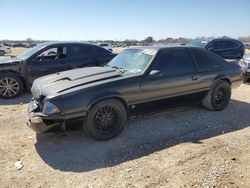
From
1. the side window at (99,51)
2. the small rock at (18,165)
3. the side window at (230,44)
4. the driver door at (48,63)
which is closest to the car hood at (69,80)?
the small rock at (18,165)

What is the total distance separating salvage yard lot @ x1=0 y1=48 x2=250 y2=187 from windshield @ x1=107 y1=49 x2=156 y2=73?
43.1 inches

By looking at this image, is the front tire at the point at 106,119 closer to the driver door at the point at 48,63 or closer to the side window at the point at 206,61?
the side window at the point at 206,61

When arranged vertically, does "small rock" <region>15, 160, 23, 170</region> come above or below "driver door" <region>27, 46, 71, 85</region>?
below

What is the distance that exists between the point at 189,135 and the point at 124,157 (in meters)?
1.43

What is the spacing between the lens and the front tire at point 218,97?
6.19 metres

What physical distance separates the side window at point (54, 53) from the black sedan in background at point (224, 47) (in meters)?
5.85

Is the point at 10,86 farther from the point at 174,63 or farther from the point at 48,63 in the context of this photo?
the point at 174,63

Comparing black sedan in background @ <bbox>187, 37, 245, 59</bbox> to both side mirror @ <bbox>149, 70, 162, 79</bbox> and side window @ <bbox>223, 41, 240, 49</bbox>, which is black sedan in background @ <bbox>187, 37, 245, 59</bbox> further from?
side mirror @ <bbox>149, 70, 162, 79</bbox>

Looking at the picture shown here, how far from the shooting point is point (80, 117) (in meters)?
4.39

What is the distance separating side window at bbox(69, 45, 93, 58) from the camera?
8.46 m

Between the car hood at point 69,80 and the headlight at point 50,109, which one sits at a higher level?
the car hood at point 69,80

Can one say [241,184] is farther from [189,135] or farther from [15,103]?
[15,103]

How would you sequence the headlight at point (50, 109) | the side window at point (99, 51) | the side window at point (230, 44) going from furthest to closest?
the side window at point (230, 44)
the side window at point (99, 51)
the headlight at point (50, 109)

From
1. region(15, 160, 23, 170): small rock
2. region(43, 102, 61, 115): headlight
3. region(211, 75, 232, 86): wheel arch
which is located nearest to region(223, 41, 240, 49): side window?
region(211, 75, 232, 86): wheel arch
